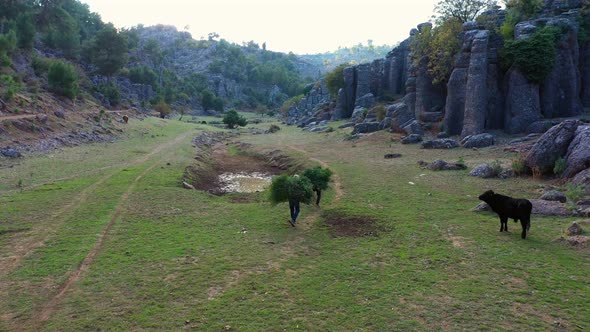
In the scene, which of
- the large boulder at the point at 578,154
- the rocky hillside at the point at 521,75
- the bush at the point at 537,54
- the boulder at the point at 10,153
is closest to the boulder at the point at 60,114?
the boulder at the point at 10,153

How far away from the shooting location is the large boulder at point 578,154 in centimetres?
2059

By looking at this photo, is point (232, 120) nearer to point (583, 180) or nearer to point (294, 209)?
point (294, 209)

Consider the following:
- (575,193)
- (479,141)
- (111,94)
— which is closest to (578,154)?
(575,193)

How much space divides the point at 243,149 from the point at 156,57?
11980 cm

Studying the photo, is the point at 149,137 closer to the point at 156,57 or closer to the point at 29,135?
the point at 29,135

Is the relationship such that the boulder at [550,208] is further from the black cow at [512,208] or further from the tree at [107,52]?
the tree at [107,52]

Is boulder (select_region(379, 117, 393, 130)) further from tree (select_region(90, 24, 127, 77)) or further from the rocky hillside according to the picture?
tree (select_region(90, 24, 127, 77))

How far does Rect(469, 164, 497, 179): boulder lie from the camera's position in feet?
79.0

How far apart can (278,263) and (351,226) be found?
4997 millimetres

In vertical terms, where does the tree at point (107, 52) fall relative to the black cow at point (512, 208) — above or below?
above

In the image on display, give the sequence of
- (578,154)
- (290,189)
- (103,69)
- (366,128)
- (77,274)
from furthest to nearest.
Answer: (103,69), (366,128), (578,154), (290,189), (77,274)

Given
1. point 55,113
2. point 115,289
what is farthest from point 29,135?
point 115,289

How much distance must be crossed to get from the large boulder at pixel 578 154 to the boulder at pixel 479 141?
42.3ft

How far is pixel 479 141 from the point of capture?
35.7 meters
